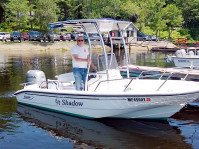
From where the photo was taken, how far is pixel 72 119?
1025 centimetres

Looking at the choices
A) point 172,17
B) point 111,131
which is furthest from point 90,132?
point 172,17

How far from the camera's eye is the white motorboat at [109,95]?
8.93m

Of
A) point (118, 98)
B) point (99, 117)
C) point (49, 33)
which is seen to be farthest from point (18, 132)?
point (49, 33)

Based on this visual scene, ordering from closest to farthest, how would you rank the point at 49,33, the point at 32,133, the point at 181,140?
the point at 181,140
the point at 32,133
the point at 49,33

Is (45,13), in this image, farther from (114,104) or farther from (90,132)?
(90,132)

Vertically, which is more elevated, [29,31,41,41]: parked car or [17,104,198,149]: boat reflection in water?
[29,31,41,41]: parked car

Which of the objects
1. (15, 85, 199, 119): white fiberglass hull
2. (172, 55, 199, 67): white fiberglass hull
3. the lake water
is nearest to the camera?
the lake water

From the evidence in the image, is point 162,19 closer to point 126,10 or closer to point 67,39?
point 126,10

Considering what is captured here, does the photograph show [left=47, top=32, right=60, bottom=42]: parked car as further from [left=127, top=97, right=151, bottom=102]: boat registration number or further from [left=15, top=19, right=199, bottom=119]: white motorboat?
[left=127, top=97, right=151, bottom=102]: boat registration number

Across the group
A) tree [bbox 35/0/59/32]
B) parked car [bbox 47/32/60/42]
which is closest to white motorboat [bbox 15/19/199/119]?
parked car [bbox 47/32/60/42]

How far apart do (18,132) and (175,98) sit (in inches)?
203

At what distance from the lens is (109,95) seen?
912 centimetres

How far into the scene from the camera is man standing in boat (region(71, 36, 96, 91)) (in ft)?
32.5

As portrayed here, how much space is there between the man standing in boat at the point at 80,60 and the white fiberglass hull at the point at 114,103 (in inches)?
26.7
